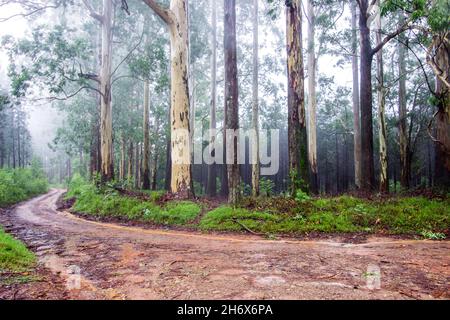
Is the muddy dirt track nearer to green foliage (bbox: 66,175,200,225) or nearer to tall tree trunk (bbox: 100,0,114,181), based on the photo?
green foliage (bbox: 66,175,200,225)

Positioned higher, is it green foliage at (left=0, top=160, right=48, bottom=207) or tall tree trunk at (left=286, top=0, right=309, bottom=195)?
tall tree trunk at (left=286, top=0, right=309, bottom=195)

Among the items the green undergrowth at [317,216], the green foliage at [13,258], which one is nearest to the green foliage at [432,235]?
the green undergrowth at [317,216]

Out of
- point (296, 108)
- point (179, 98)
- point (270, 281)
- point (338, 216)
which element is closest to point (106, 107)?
point (179, 98)

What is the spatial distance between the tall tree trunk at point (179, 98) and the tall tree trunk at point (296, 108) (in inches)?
143

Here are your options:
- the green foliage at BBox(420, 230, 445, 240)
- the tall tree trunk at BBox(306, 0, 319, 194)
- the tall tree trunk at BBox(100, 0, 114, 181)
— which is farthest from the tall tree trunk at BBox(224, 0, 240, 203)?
the tall tree trunk at BBox(306, 0, 319, 194)

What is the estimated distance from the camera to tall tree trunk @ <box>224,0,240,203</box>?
8.52 metres

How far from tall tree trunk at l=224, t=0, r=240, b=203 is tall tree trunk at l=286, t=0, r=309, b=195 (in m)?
1.64

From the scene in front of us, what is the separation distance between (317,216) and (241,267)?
12.9ft

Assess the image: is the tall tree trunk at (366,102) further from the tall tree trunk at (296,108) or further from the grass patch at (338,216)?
the tall tree trunk at (296,108)

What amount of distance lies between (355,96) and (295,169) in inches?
500

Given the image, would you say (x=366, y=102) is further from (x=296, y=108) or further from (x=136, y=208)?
(x=136, y=208)

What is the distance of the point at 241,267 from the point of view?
152 inches

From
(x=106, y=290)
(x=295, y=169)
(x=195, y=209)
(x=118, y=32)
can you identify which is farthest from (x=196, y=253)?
(x=118, y=32)

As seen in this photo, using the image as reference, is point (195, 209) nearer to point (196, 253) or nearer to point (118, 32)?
point (196, 253)
